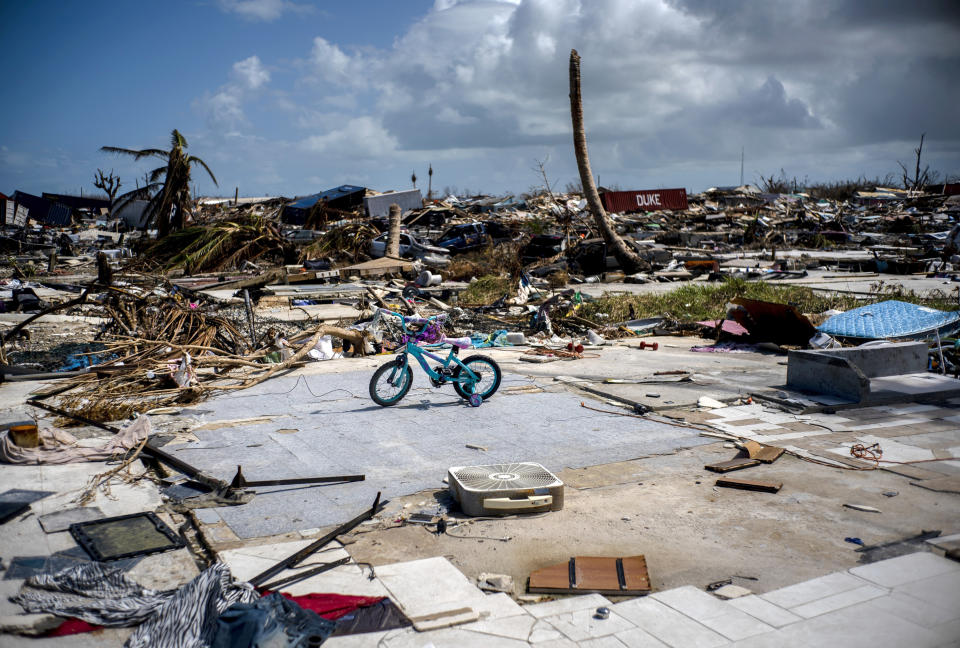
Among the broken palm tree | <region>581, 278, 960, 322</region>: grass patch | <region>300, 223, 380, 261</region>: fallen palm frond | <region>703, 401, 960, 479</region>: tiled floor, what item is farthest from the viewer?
<region>300, 223, 380, 261</region>: fallen palm frond

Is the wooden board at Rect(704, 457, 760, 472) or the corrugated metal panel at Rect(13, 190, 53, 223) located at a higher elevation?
the corrugated metal panel at Rect(13, 190, 53, 223)

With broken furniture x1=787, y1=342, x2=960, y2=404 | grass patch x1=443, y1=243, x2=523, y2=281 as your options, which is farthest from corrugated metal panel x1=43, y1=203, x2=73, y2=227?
broken furniture x1=787, y1=342, x2=960, y2=404

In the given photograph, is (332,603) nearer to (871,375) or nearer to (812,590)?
(812,590)

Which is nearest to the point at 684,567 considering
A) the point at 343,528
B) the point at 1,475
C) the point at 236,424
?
the point at 343,528

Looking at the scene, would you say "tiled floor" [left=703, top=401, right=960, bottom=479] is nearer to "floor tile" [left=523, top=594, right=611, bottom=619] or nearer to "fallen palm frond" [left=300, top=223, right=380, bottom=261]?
"floor tile" [left=523, top=594, right=611, bottom=619]

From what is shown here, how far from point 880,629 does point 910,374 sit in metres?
6.33

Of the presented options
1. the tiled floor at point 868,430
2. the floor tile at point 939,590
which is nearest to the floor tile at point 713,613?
the floor tile at point 939,590

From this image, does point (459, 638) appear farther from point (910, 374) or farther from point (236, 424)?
point (910, 374)

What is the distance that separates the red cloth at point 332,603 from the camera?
11.5ft

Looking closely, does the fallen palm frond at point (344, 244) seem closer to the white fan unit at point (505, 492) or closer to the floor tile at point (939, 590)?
the white fan unit at point (505, 492)

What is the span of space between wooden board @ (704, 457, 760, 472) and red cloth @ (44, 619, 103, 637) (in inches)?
174

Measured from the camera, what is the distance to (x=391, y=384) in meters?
7.54

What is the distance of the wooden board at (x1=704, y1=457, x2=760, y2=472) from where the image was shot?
5.68 metres

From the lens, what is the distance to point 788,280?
19969 millimetres
